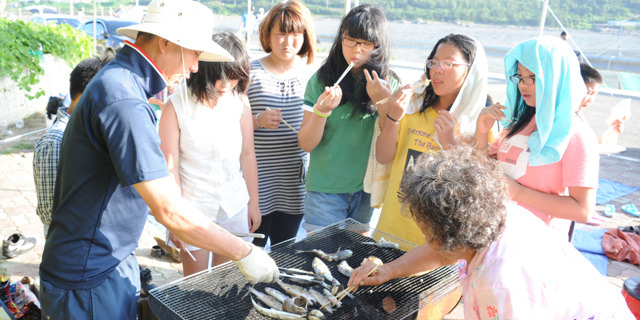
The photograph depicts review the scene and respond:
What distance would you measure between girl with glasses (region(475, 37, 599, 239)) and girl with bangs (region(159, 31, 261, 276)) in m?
1.47

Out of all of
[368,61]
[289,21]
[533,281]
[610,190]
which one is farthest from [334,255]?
[610,190]

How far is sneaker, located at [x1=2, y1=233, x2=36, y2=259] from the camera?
4066 millimetres

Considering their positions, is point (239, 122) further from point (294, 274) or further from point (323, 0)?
point (323, 0)

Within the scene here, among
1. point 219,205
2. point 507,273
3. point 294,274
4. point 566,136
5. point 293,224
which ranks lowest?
point 293,224

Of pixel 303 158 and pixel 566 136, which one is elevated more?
pixel 566 136

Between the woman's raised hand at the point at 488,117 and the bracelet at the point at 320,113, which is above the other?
the woman's raised hand at the point at 488,117

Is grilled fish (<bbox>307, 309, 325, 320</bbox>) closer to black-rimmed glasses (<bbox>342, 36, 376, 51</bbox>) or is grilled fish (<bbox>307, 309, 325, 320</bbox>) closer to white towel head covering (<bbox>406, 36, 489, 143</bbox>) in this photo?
white towel head covering (<bbox>406, 36, 489, 143</bbox>)

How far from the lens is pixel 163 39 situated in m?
1.80

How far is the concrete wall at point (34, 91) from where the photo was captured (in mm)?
7648

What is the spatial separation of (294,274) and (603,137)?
7.20 meters

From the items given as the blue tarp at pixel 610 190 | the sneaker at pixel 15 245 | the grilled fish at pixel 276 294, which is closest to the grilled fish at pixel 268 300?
the grilled fish at pixel 276 294

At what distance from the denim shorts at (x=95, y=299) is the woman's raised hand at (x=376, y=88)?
156 cm

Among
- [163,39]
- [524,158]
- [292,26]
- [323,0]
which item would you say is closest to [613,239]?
[524,158]

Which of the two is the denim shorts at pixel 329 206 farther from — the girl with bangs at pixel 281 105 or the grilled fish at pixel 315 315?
the grilled fish at pixel 315 315
